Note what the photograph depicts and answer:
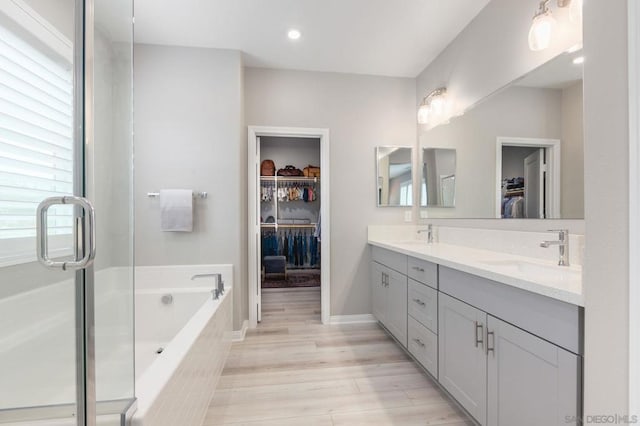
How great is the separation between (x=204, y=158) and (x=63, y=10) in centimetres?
150

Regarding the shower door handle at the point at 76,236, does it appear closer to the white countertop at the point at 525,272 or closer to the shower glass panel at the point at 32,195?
the shower glass panel at the point at 32,195

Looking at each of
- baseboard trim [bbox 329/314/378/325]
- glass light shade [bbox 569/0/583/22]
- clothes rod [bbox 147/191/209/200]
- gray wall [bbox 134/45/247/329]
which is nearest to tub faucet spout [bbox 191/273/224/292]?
gray wall [bbox 134/45/247/329]

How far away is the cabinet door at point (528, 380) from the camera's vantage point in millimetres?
947

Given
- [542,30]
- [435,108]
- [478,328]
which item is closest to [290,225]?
[435,108]

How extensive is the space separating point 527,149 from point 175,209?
2.81m

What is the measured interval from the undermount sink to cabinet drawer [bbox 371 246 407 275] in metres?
0.66

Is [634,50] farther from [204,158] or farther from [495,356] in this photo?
[204,158]

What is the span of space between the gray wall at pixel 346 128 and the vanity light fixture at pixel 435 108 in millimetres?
279

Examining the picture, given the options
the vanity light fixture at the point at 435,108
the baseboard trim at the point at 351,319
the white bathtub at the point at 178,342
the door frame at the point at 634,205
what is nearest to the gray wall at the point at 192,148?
the white bathtub at the point at 178,342

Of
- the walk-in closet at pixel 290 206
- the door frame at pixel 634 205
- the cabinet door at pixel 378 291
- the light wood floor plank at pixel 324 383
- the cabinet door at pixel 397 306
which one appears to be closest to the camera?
the door frame at pixel 634 205

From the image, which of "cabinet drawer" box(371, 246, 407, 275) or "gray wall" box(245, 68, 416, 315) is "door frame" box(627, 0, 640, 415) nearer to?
"cabinet drawer" box(371, 246, 407, 275)

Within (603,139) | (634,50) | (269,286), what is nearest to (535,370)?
(603,139)

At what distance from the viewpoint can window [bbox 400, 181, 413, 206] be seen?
300 centimetres

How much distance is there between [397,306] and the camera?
7.55 feet
